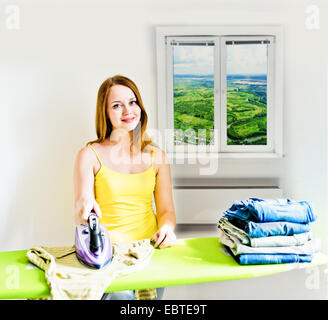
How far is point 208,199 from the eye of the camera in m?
1.85

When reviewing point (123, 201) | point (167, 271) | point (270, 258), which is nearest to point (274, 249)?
point (270, 258)

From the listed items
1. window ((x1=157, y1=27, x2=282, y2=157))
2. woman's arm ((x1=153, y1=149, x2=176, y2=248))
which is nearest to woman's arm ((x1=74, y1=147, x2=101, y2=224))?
woman's arm ((x1=153, y1=149, x2=176, y2=248))

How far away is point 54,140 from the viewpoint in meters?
1.83

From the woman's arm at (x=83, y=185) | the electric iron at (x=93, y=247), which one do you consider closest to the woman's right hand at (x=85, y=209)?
the woman's arm at (x=83, y=185)

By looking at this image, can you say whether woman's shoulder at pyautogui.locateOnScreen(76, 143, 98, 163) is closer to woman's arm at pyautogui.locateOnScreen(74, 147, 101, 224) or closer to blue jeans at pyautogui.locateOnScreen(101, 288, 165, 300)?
woman's arm at pyautogui.locateOnScreen(74, 147, 101, 224)

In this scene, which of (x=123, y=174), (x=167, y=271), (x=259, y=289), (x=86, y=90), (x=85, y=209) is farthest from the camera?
(x=259, y=289)

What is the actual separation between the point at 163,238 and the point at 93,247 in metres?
0.33

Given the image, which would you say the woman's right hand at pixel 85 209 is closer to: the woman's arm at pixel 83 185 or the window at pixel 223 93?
the woman's arm at pixel 83 185

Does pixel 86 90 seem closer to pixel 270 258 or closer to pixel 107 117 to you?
pixel 107 117

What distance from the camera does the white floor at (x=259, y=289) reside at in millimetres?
1938

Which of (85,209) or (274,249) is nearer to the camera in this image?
(274,249)

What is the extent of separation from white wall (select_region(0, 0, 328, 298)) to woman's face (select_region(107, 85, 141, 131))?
21 cm
